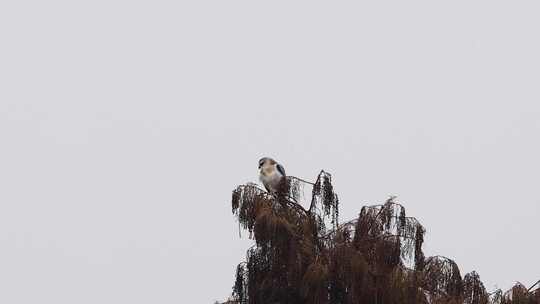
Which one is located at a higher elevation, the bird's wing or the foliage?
the bird's wing

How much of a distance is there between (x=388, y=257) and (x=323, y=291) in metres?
0.98

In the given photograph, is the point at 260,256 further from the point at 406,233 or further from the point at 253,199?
the point at 406,233

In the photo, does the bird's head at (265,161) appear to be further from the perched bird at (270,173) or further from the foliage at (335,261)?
the foliage at (335,261)

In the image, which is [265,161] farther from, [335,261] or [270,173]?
[335,261]

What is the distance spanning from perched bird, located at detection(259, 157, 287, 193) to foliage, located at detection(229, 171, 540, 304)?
2.72 ft

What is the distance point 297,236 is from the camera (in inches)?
474

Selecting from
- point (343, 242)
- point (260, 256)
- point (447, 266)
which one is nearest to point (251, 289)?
point (260, 256)

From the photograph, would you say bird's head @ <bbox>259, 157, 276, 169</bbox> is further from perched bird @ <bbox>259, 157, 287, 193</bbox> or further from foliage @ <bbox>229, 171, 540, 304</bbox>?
foliage @ <bbox>229, 171, 540, 304</bbox>

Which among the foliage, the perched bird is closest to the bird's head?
the perched bird

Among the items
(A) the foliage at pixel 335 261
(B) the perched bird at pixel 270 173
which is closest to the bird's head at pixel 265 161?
(B) the perched bird at pixel 270 173

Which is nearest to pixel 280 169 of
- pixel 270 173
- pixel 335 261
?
pixel 270 173

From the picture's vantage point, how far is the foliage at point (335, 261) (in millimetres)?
11719

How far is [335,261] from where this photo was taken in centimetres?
1181

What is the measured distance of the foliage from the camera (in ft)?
38.4
